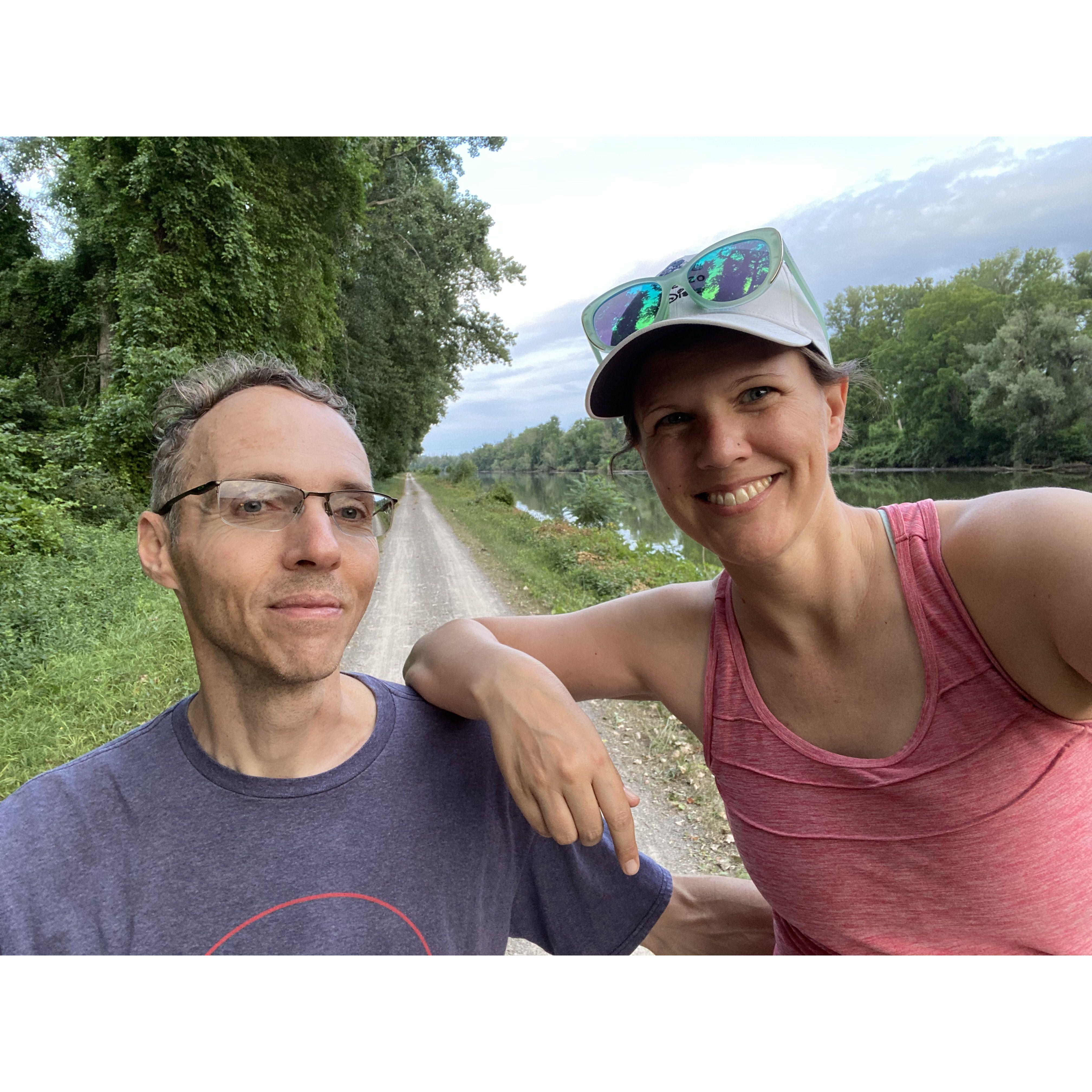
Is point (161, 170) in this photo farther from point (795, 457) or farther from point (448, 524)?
point (448, 524)

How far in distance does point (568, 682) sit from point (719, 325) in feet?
1.82

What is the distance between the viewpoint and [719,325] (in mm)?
700

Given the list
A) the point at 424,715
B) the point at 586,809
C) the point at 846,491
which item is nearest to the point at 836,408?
the point at 586,809

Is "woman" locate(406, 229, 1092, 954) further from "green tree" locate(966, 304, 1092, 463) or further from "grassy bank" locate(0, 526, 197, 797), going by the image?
"green tree" locate(966, 304, 1092, 463)

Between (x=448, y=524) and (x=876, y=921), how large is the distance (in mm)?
12454

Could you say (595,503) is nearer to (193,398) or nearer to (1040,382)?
(1040,382)

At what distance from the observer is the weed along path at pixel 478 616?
8.08 ft

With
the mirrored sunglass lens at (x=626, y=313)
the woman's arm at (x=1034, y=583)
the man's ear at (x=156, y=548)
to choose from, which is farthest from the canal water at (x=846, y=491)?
the man's ear at (x=156, y=548)

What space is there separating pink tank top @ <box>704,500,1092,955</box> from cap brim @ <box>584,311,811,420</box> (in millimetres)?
302

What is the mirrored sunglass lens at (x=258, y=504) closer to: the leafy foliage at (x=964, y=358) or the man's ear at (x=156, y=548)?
the man's ear at (x=156, y=548)

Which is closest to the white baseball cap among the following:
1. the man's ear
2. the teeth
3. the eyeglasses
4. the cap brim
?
the cap brim

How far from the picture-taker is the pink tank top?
2.26ft

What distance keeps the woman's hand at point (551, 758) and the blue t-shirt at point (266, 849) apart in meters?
0.21

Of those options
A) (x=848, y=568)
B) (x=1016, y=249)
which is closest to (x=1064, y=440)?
(x=1016, y=249)
